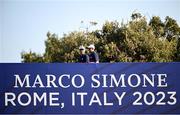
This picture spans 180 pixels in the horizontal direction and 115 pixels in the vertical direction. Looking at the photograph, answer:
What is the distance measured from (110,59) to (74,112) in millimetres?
24715

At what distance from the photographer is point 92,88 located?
8984 millimetres

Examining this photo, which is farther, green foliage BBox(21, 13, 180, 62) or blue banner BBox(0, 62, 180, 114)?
green foliage BBox(21, 13, 180, 62)

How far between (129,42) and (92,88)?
25.0 metres

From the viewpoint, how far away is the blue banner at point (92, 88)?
Answer: 351 inches

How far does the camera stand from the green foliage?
3344 cm

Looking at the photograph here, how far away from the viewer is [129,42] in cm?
3369

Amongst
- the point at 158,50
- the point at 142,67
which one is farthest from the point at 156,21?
the point at 142,67

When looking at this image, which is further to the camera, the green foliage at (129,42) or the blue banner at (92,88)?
the green foliage at (129,42)

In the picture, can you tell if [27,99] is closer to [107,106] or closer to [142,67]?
[107,106]

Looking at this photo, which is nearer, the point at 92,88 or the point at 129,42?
the point at 92,88

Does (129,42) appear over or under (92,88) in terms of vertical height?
over

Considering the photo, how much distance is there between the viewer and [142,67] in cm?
900

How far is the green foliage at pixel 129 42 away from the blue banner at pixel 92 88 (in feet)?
75.9

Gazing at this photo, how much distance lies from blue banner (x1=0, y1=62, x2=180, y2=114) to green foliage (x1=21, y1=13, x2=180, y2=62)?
75.9 ft
